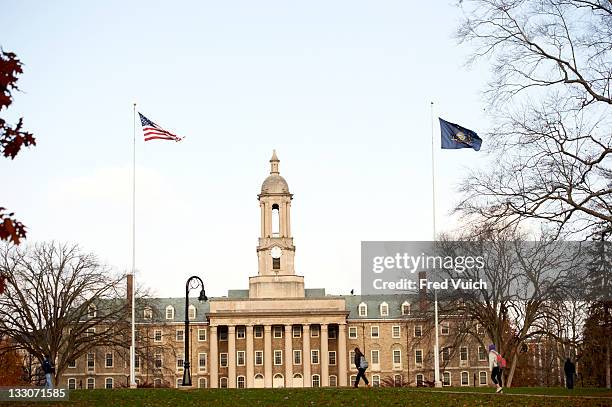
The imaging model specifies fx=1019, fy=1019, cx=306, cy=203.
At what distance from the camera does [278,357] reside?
4350 inches

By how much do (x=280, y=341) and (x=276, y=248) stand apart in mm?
11313

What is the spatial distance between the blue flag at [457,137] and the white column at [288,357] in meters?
65.0

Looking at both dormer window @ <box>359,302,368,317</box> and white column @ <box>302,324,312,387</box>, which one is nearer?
white column @ <box>302,324,312,387</box>

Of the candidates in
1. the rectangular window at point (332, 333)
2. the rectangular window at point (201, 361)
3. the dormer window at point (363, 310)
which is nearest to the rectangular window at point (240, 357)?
the rectangular window at point (201, 361)

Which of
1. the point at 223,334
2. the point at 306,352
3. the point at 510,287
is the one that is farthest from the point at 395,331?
the point at 510,287

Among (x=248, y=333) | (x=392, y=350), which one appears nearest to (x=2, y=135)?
(x=248, y=333)

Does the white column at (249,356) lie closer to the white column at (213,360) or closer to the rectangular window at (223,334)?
the white column at (213,360)

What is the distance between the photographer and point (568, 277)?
60.4 meters

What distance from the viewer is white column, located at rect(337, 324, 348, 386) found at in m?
107

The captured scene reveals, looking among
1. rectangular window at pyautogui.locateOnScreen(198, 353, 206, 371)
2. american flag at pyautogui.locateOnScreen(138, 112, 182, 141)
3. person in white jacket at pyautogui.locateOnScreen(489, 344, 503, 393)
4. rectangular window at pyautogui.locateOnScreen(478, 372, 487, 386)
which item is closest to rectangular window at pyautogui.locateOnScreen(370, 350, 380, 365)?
rectangular window at pyautogui.locateOnScreen(478, 372, 487, 386)

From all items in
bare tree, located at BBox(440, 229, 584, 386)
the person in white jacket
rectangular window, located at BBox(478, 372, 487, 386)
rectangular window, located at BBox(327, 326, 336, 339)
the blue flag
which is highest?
the blue flag

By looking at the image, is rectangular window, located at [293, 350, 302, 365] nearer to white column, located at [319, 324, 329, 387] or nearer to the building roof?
white column, located at [319, 324, 329, 387]

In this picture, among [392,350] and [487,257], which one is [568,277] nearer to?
[487,257]

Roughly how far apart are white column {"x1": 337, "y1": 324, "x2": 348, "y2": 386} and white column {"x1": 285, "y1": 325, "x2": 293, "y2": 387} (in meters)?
5.19
